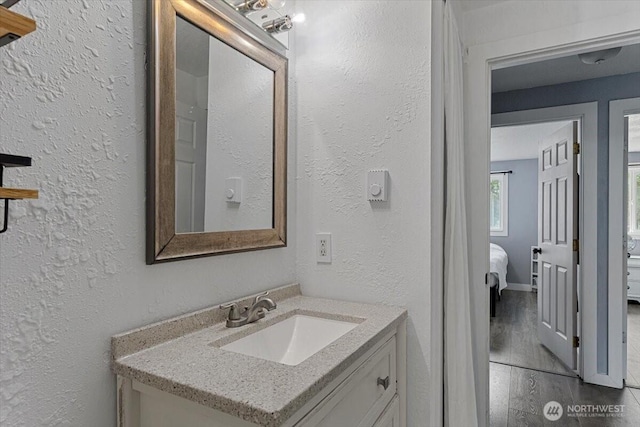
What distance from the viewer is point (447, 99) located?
60.1 inches

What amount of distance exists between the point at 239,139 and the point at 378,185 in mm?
596

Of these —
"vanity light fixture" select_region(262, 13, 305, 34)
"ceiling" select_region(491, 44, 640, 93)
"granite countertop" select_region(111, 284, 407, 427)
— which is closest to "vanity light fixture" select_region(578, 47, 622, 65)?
"ceiling" select_region(491, 44, 640, 93)

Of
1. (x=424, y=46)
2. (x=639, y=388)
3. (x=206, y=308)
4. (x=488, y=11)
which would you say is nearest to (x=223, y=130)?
(x=206, y=308)

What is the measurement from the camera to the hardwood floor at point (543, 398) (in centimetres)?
227

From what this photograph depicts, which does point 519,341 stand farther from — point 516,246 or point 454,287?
point 516,246

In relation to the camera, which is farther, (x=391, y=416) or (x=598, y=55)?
(x=598, y=55)

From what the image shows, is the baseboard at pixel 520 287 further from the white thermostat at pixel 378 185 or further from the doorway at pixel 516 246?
the white thermostat at pixel 378 185

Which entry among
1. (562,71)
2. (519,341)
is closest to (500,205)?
(519,341)

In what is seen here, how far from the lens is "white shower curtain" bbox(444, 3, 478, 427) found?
1480mm

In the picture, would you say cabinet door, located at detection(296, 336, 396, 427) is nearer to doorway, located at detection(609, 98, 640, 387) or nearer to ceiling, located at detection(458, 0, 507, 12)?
ceiling, located at detection(458, 0, 507, 12)

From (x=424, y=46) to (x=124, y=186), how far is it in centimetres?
123

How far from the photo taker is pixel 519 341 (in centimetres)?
361

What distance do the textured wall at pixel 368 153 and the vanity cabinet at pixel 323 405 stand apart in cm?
27

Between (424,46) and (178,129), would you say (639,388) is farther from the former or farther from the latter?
(178,129)
